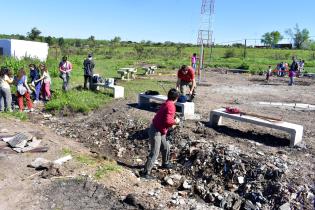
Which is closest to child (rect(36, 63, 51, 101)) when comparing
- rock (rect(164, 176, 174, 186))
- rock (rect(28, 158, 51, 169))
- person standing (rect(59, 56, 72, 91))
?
person standing (rect(59, 56, 72, 91))

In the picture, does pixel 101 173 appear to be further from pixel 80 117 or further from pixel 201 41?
pixel 201 41

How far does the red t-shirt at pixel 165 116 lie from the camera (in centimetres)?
709

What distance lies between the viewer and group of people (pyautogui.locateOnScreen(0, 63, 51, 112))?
11695 mm

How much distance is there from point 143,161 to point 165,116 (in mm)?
1931

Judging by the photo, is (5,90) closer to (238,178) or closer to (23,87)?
(23,87)

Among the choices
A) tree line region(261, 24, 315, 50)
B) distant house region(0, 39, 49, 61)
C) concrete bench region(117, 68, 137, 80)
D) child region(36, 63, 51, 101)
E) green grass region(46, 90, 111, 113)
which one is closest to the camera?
green grass region(46, 90, 111, 113)

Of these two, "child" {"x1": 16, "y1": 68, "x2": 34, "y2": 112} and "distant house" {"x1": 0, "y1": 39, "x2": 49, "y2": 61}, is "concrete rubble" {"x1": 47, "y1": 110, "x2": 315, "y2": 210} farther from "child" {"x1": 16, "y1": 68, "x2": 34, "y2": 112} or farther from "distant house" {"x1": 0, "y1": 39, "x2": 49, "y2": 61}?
"distant house" {"x1": 0, "y1": 39, "x2": 49, "y2": 61}

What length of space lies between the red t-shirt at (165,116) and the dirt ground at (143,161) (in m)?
1.10

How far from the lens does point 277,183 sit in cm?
681

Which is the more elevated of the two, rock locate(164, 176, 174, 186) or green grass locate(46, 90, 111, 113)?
green grass locate(46, 90, 111, 113)

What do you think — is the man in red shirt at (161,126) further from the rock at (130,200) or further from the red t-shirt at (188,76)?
the red t-shirt at (188,76)

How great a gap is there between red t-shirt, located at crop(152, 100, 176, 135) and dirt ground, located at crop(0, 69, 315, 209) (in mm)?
1102

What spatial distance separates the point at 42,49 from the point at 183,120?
25.6 meters

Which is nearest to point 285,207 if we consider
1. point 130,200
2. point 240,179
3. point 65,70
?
point 240,179
